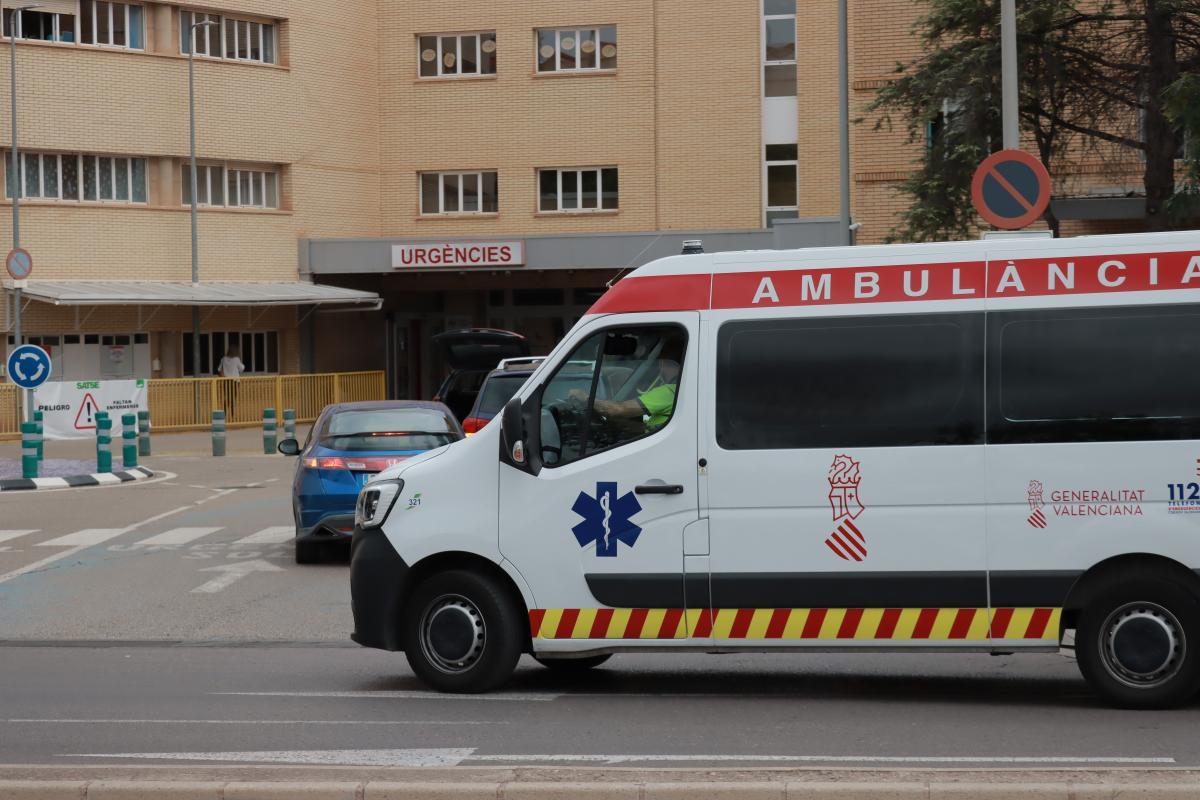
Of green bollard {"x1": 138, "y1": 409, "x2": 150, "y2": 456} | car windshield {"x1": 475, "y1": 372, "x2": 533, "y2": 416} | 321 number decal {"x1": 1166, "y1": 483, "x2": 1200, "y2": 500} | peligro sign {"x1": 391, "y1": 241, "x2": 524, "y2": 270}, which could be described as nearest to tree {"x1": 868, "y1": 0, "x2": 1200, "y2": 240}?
car windshield {"x1": 475, "y1": 372, "x2": 533, "y2": 416}

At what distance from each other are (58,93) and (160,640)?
29.8m

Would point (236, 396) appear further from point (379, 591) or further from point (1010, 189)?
point (379, 591)

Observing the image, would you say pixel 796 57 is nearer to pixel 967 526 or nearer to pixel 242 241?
pixel 242 241

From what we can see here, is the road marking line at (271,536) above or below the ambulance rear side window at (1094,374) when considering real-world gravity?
below

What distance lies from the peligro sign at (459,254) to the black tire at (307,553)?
25.8 meters

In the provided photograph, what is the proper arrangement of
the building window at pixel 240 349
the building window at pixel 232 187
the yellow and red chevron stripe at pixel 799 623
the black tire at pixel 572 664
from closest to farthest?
the yellow and red chevron stripe at pixel 799 623 → the black tire at pixel 572 664 → the building window at pixel 232 187 → the building window at pixel 240 349

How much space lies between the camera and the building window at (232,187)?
4160 centimetres

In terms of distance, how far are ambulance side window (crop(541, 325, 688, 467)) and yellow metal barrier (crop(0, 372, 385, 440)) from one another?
94.6 feet

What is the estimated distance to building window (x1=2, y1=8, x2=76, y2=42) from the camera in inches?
1515

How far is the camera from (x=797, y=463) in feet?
27.9

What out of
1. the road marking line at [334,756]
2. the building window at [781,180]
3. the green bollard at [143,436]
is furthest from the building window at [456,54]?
the road marking line at [334,756]

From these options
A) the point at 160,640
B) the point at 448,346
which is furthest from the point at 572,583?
the point at 448,346

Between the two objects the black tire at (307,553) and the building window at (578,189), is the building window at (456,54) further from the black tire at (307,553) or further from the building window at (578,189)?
the black tire at (307,553)

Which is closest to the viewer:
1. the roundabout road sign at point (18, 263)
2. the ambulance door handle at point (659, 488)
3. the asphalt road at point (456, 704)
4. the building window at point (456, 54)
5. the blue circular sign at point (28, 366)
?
the asphalt road at point (456, 704)
